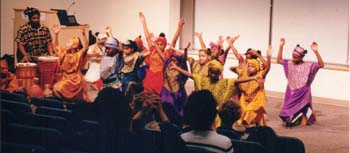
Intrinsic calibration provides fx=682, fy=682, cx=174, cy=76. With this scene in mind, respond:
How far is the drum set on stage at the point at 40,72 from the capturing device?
9672 mm

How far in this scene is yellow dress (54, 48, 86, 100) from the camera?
9188mm

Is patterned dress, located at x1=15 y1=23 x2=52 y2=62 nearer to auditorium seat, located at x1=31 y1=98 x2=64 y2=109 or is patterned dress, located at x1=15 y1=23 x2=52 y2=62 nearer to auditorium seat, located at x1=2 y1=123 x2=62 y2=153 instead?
auditorium seat, located at x1=31 y1=98 x2=64 y2=109

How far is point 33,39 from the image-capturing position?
32.0 feet

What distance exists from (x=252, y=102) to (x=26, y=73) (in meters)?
3.29

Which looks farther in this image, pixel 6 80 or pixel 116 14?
pixel 116 14

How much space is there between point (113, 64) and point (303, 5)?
4.96 m

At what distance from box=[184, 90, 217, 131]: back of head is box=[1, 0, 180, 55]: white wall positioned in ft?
32.6

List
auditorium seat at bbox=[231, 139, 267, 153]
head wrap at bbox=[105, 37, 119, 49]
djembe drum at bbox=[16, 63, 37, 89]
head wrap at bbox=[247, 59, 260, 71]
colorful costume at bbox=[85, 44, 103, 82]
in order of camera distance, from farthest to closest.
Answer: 1. colorful costume at bbox=[85, 44, 103, 82]
2. djembe drum at bbox=[16, 63, 37, 89]
3. head wrap at bbox=[105, 37, 119, 49]
4. head wrap at bbox=[247, 59, 260, 71]
5. auditorium seat at bbox=[231, 139, 267, 153]

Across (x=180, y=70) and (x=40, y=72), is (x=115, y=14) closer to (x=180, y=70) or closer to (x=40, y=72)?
(x=40, y=72)

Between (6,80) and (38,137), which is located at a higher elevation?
(6,80)

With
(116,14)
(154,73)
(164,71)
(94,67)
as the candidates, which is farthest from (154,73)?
(116,14)

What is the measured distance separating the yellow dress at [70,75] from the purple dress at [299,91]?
2819mm

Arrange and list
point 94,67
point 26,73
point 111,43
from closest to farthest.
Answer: point 111,43
point 26,73
point 94,67

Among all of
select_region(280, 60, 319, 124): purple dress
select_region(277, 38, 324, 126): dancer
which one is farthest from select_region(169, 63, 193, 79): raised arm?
select_region(280, 60, 319, 124): purple dress
